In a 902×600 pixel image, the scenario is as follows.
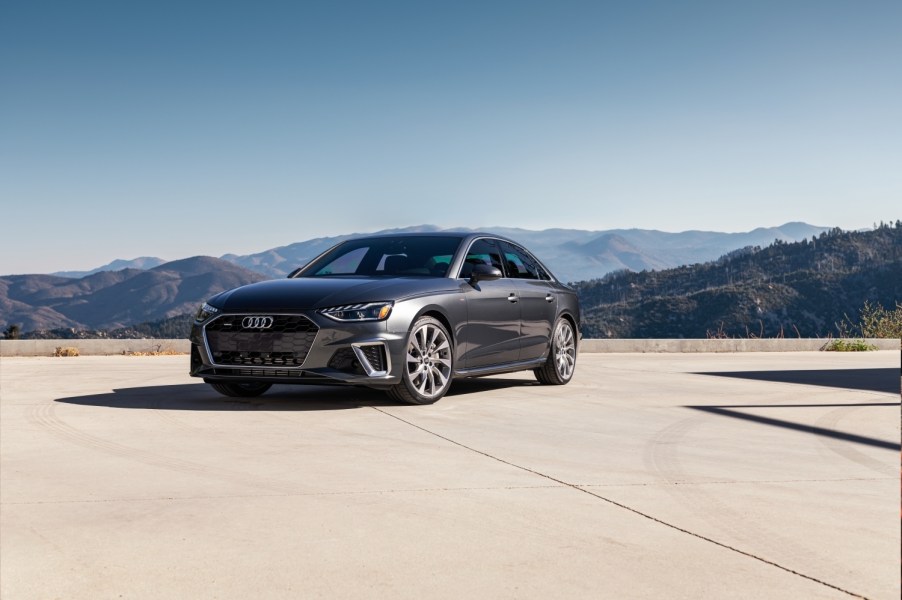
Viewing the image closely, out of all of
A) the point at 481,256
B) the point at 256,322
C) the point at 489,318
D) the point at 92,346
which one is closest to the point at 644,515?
the point at 256,322

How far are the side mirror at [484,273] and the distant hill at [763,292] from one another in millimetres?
100323

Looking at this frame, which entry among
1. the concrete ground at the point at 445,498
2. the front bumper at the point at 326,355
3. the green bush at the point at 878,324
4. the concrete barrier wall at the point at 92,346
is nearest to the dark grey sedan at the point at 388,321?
the front bumper at the point at 326,355

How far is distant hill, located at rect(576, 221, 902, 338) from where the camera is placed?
416 ft

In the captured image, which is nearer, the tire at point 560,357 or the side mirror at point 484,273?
the side mirror at point 484,273

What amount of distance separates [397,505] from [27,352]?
16283 mm

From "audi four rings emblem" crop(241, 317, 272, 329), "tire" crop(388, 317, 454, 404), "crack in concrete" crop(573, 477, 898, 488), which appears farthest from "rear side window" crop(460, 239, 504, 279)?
"crack in concrete" crop(573, 477, 898, 488)

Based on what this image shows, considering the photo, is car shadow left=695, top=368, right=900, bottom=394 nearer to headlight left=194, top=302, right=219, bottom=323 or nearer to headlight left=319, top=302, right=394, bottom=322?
headlight left=319, top=302, right=394, bottom=322

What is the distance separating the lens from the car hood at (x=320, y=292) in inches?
351

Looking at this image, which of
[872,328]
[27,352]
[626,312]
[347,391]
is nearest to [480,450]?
[347,391]

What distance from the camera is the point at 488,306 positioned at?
10.2 meters

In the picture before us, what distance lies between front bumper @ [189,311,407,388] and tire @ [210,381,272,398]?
1.09m

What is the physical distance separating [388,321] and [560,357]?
131 inches

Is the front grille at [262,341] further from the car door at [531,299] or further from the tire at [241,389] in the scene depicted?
the car door at [531,299]

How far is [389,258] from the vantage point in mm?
10320
